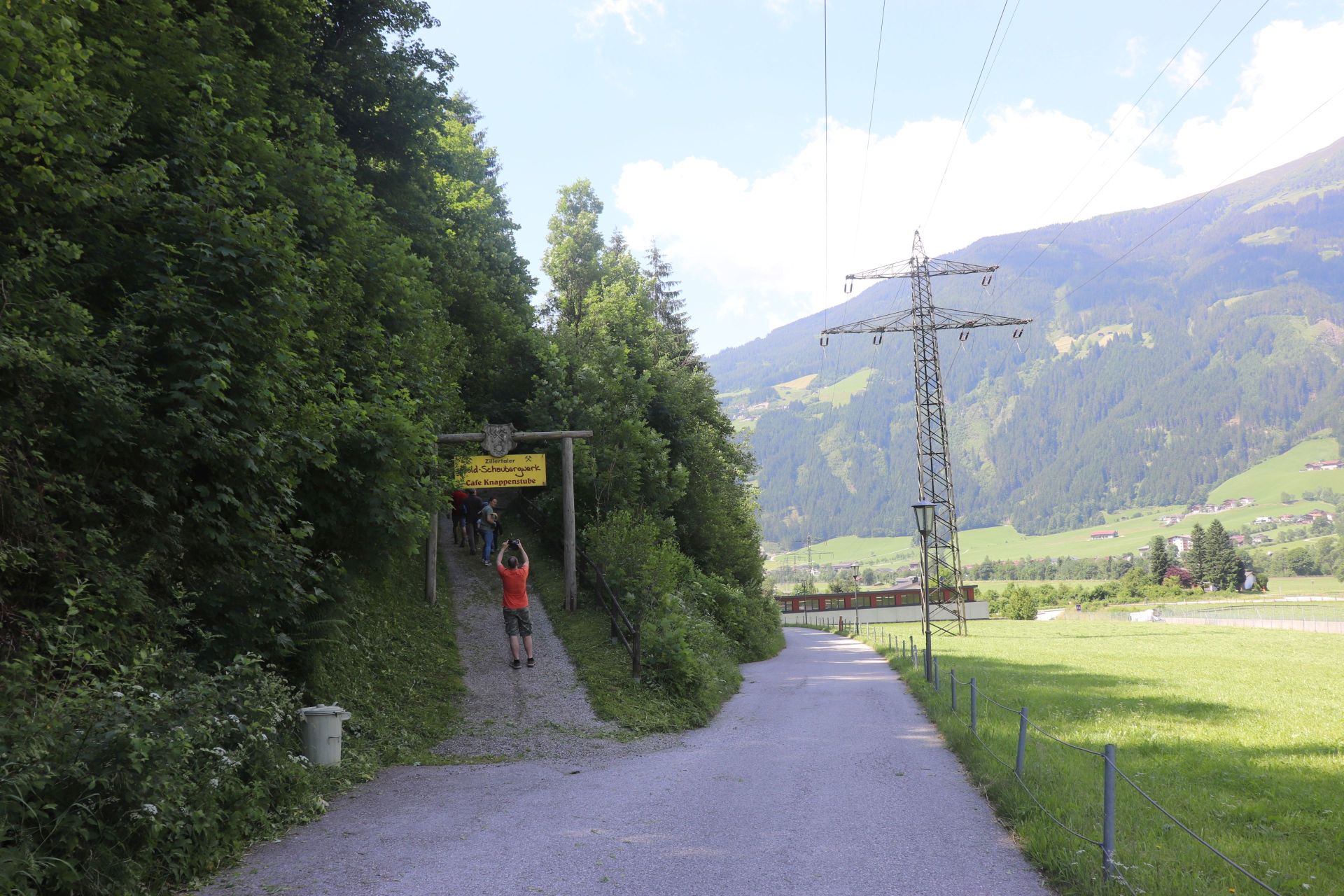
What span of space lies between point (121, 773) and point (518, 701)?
8634 mm

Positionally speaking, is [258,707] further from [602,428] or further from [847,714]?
[602,428]

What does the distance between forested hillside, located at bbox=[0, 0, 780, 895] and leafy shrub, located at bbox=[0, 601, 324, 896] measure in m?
0.02

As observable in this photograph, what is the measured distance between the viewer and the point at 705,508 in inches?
1375

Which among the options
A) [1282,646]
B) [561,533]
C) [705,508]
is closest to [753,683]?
[561,533]

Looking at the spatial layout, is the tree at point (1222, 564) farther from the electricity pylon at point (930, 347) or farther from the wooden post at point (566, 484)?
the wooden post at point (566, 484)

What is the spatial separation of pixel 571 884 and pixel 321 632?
19.1 ft

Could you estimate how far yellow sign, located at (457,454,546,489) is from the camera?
61.2ft

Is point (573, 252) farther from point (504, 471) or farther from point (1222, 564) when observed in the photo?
point (1222, 564)

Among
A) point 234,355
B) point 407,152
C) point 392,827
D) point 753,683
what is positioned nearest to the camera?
point 392,827

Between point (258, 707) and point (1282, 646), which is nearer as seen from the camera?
point (258, 707)

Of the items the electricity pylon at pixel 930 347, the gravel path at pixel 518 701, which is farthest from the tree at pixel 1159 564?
the gravel path at pixel 518 701

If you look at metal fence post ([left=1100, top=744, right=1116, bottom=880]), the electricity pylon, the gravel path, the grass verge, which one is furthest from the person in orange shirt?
the electricity pylon

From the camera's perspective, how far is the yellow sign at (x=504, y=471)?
734 inches

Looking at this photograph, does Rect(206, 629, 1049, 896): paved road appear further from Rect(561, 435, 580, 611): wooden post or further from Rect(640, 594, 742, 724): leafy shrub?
Rect(561, 435, 580, 611): wooden post
